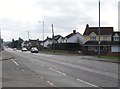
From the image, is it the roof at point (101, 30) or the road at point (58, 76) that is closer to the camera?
the road at point (58, 76)

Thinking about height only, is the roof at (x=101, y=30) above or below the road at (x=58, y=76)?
above

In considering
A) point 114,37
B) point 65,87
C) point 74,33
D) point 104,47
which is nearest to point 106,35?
point 114,37

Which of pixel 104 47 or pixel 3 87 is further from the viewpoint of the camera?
pixel 104 47

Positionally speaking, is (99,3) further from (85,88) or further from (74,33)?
(74,33)

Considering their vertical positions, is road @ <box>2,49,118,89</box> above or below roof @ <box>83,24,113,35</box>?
below

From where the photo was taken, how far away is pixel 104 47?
9844cm

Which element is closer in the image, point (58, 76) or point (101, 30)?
point (58, 76)

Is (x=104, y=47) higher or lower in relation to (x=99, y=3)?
lower

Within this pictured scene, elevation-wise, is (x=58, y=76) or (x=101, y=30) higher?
(x=101, y=30)

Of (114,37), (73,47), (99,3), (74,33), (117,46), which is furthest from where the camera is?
(74,33)

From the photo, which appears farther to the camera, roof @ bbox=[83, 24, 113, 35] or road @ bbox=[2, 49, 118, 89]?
roof @ bbox=[83, 24, 113, 35]

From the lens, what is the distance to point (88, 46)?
102000 mm

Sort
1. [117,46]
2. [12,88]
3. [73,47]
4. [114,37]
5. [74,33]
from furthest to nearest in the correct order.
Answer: [74,33] → [114,37] → [73,47] → [117,46] → [12,88]

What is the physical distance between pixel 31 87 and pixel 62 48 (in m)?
88.8
